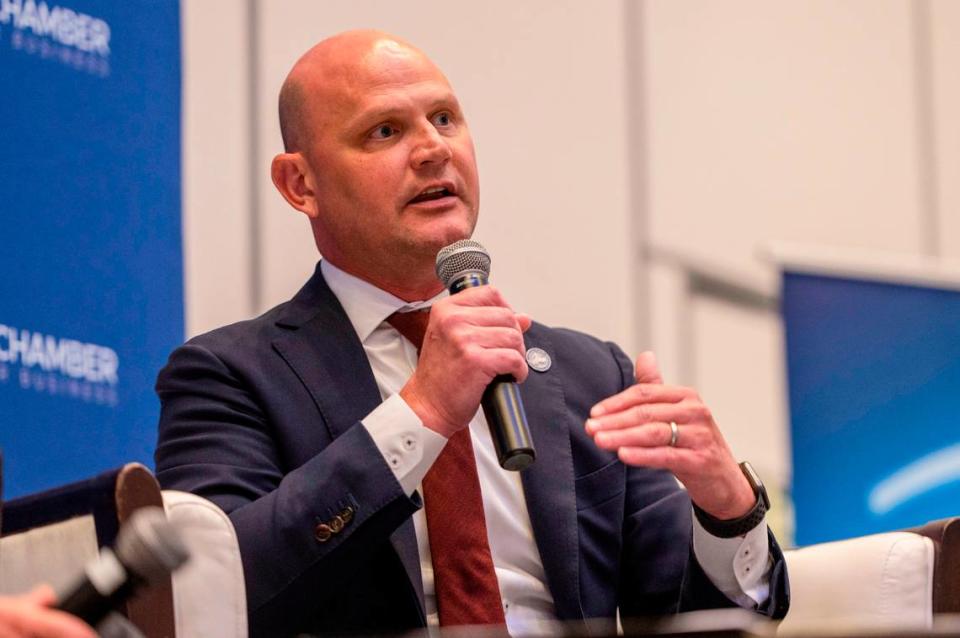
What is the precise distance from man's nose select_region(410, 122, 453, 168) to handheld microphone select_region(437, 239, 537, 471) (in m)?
0.29

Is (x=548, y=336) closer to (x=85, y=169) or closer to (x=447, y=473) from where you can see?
(x=447, y=473)

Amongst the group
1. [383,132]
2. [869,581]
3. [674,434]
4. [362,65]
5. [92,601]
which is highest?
[362,65]

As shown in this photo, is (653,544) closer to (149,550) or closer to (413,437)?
(413,437)

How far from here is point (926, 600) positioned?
6.84 ft

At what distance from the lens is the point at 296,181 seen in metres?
2.60

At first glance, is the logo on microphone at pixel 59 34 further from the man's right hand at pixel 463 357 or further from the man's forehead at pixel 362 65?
the man's right hand at pixel 463 357

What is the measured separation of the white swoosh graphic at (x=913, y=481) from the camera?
384 centimetres

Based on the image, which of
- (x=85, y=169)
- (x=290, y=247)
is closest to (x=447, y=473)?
(x=85, y=169)

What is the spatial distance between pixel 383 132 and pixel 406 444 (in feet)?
2.23

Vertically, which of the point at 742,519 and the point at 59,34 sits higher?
the point at 59,34

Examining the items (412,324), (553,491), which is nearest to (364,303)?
(412,324)

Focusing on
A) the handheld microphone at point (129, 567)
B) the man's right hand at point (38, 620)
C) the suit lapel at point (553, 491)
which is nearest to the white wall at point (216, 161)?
the suit lapel at point (553, 491)

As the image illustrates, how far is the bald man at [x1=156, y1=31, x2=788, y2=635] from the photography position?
1.97 m

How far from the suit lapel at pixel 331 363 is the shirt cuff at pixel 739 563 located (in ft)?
1.36
